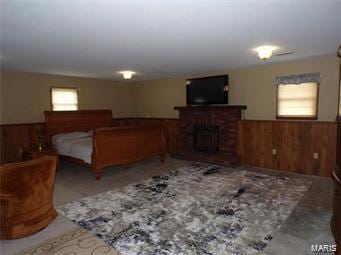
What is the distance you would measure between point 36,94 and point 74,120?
117 cm

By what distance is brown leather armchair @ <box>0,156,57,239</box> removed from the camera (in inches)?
89.8

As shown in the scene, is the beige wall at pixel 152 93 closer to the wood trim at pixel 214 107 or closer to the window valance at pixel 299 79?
the window valance at pixel 299 79

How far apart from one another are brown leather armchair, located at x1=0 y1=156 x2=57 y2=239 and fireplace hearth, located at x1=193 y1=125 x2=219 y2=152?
421 cm

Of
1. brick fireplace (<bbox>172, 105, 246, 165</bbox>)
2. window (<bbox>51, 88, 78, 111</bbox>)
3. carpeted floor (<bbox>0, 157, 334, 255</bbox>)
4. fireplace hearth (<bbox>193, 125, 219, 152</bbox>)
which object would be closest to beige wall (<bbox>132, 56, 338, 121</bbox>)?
brick fireplace (<bbox>172, 105, 246, 165</bbox>)

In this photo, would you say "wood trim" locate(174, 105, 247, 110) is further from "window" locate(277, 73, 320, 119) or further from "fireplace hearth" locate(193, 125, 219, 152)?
"window" locate(277, 73, 320, 119)

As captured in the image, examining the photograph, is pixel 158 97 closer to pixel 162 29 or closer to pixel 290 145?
pixel 290 145

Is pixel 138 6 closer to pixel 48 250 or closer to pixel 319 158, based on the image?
pixel 48 250

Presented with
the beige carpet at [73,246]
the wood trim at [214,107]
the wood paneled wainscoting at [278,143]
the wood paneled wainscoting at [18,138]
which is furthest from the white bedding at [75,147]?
the wood trim at [214,107]

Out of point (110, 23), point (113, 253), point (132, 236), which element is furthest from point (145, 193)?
point (110, 23)

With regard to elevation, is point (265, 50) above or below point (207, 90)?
above

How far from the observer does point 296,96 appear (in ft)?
15.6

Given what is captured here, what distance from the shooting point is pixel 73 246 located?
2252 mm

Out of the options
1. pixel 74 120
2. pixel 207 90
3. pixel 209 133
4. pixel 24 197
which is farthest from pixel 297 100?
pixel 74 120

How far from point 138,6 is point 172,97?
198 inches
